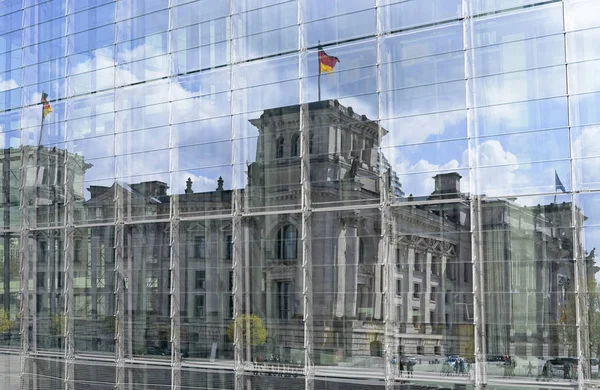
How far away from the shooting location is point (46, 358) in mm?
22766

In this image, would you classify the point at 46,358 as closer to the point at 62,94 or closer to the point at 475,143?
the point at 62,94

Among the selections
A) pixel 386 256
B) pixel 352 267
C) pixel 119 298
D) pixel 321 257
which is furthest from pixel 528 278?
pixel 119 298

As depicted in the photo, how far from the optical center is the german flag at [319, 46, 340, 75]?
17891 millimetres

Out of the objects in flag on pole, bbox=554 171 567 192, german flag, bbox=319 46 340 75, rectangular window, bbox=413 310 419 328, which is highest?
german flag, bbox=319 46 340 75

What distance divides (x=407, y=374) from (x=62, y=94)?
466 inches

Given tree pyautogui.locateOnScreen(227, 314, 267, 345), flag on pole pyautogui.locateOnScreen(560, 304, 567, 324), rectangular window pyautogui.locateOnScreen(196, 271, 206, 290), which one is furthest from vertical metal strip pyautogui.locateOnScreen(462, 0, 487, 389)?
rectangular window pyautogui.locateOnScreen(196, 271, 206, 290)

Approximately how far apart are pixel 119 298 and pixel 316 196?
5.98 meters

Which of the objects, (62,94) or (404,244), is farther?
(62,94)

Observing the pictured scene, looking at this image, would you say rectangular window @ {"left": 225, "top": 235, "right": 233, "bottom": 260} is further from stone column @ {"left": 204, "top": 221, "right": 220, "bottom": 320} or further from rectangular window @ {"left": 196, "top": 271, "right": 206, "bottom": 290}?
rectangular window @ {"left": 196, "top": 271, "right": 206, "bottom": 290}

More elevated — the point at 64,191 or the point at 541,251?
the point at 64,191

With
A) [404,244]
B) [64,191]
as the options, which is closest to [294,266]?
[404,244]

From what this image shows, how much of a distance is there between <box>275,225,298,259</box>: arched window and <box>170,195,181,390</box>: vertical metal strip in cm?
274

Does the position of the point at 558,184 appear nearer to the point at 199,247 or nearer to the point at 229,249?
the point at 229,249

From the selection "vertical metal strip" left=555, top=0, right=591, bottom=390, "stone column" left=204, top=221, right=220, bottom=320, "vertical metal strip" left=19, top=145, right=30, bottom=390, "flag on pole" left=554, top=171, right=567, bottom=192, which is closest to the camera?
→ "vertical metal strip" left=555, top=0, right=591, bottom=390
